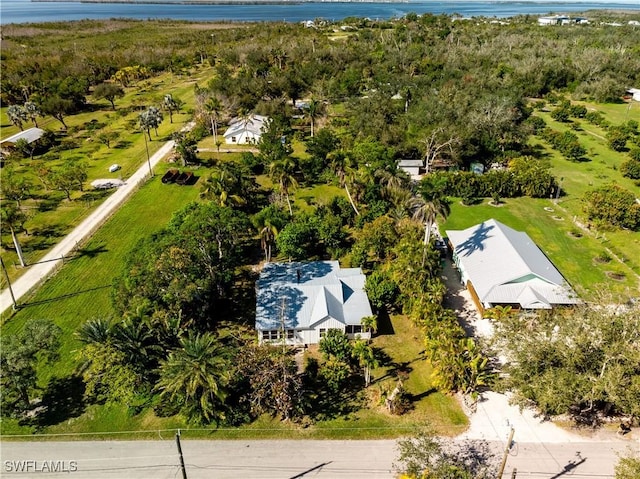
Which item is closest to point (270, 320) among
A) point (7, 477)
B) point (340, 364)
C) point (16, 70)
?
point (340, 364)

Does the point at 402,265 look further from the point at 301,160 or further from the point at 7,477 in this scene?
the point at 301,160

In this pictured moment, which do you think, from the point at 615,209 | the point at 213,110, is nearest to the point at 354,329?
the point at 615,209

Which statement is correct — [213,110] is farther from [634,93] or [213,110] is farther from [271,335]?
[634,93]

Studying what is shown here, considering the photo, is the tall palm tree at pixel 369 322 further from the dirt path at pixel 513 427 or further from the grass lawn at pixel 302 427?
the dirt path at pixel 513 427

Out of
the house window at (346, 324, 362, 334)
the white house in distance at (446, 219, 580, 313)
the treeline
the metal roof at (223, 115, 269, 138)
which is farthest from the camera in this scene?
the metal roof at (223, 115, 269, 138)

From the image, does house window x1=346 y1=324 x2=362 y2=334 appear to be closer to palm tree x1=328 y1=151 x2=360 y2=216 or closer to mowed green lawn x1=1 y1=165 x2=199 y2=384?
mowed green lawn x1=1 y1=165 x2=199 y2=384

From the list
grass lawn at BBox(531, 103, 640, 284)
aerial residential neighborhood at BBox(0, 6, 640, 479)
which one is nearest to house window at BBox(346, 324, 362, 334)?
aerial residential neighborhood at BBox(0, 6, 640, 479)

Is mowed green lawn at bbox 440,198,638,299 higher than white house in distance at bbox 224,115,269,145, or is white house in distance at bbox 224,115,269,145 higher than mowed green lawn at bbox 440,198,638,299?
white house in distance at bbox 224,115,269,145
